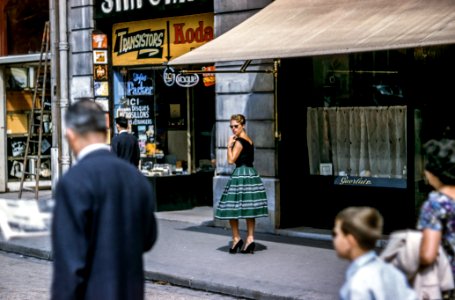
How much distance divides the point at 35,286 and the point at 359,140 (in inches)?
205

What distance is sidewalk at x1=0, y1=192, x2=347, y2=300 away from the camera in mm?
8703

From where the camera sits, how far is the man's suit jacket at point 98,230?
156 inches

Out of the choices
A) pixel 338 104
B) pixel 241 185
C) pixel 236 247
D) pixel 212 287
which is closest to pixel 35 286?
pixel 212 287

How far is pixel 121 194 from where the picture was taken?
4113mm

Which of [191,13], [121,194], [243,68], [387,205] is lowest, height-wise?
[387,205]

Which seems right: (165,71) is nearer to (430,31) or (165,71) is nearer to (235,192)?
(235,192)

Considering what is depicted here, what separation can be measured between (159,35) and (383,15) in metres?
5.47

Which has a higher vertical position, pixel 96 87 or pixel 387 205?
pixel 96 87

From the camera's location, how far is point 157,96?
1532cm

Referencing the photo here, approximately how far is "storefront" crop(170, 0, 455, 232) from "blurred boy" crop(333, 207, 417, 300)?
5792 mm

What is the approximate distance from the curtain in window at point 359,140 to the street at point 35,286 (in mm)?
3890

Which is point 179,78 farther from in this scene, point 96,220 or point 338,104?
point 96,220

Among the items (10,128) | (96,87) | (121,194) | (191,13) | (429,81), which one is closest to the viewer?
(121,194)

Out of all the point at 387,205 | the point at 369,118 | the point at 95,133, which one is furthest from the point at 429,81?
the point at 95,133
